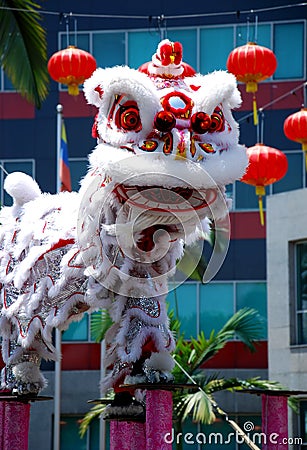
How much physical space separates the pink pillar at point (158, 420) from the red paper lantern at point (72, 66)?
6.70 m

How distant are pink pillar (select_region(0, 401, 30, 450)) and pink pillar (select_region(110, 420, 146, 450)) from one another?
65 centimetres

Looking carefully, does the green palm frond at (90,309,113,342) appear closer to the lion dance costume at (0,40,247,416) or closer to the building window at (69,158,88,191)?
the building window at (69,158,88,191)

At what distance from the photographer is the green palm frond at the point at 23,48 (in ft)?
34.4

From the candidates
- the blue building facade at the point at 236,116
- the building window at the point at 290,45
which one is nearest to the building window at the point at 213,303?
the blue building facade at the point at 236,116

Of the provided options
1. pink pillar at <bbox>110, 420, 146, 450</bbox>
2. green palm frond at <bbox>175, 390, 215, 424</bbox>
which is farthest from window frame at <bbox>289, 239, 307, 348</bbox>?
pink pillar at <bbox>110, 420, 146, 450</bbox>

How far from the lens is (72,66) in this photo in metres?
11.6

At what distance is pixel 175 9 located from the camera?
659 inches

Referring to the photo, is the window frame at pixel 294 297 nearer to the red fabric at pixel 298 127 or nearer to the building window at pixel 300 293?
the building window at pixel 300 293

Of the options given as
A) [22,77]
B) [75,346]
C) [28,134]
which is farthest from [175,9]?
[22,77]

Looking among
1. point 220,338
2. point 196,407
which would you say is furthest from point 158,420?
point 220,338

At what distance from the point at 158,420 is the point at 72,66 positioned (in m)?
6.97

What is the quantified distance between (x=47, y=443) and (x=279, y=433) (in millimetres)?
10734

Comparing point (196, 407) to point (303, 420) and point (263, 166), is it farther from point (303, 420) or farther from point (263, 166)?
point (263, 166)

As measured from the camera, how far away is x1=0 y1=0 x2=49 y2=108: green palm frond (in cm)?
1050
